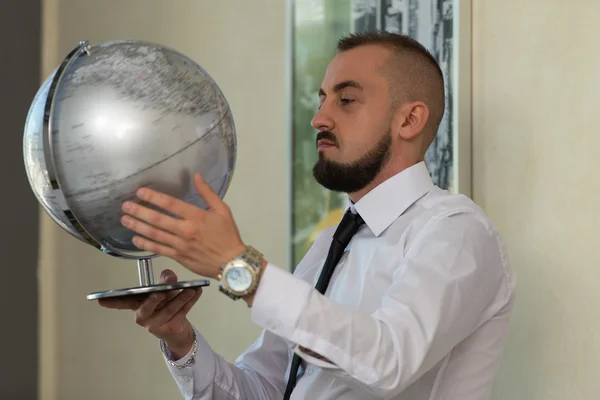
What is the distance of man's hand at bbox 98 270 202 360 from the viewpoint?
158 cm

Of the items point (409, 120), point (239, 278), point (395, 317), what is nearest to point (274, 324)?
point (239, 278)

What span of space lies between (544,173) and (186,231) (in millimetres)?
1128

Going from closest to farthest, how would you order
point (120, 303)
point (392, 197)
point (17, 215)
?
point (120, 303) → point (392, 197) → point (17, 215)

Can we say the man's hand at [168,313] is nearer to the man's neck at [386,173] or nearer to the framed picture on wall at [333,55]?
the man's neck at [386,173]

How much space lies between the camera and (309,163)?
9.02 feet

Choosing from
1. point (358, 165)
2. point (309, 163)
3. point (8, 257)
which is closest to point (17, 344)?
point (8, 257)

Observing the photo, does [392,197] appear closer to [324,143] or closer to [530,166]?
[324,143]

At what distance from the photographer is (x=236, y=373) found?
1914 millimetres

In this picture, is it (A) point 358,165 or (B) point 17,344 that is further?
(B) point 17,344

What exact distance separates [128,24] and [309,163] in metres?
1.20

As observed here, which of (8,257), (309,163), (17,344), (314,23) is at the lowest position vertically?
(17,344)

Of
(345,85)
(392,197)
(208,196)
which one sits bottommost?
(392,197)

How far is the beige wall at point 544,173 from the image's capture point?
6.26ft

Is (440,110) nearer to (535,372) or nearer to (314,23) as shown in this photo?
(535,372)
